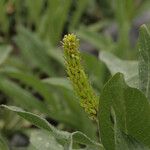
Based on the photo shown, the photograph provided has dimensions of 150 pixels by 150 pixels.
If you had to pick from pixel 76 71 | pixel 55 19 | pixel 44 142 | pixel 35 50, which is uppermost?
pixel 55 19

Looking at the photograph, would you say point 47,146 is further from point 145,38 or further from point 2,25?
point 2,25

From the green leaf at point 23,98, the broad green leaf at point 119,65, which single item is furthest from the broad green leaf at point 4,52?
the broad green leaf at point 119,65

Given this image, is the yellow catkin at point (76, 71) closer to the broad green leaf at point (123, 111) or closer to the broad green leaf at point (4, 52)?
the broad green leaf at point (123, 111)

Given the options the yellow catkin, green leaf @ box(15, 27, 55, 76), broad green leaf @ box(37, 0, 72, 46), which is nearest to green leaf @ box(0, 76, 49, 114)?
green leaf @ box(15, 27, 55, 76)

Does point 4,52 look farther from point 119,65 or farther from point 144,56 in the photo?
point 144,56

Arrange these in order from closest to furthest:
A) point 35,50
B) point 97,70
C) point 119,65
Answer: point 119,65 < point 97,70 < point 35,50

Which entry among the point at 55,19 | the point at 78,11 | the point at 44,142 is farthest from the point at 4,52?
the point at 44,142

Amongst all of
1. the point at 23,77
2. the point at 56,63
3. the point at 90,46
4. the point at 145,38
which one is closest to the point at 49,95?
the point at 23,77
